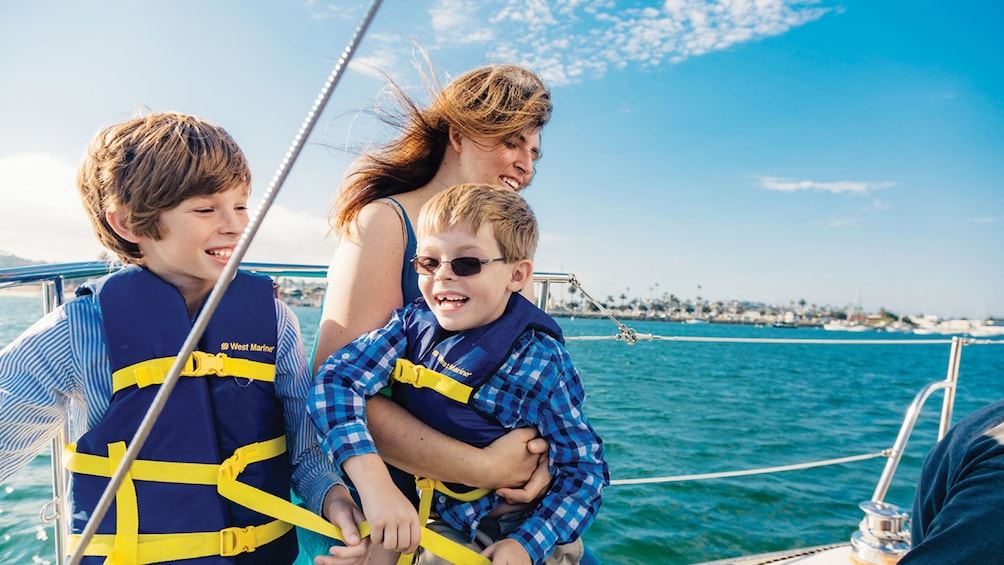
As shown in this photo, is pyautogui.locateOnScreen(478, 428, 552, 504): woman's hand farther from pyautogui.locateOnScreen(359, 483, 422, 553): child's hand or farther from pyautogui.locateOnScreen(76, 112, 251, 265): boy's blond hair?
pyautogui.locateOnScreen(76, 112, 251, 265): boy's blond hair

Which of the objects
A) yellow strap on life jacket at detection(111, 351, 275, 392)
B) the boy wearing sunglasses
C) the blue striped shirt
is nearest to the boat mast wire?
yellow strap on life jacket at detection(111, 351, 275, 392)

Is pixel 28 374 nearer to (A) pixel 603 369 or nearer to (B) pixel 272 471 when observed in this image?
(B) pixel 272 471

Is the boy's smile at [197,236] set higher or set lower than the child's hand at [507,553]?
higher

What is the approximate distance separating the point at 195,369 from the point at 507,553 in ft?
2.28

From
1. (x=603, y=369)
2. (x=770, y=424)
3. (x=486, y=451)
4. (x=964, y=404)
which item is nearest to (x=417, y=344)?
(x=486, y=451)

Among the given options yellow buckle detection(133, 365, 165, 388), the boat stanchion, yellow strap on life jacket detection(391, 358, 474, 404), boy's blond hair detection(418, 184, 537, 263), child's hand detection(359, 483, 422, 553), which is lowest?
the boat stanchion

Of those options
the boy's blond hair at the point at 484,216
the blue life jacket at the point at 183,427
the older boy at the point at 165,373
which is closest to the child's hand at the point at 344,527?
the older boy at the point at 165,373

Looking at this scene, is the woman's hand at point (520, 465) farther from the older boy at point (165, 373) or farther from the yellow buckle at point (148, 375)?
the yellow buckle at point (148, 375)

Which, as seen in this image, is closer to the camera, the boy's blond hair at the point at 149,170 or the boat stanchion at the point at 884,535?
the boy's blond hair at the point at 149,170

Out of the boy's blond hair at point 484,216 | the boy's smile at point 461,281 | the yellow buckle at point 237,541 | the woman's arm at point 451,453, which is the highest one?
the boy's blond hair at point 484,216

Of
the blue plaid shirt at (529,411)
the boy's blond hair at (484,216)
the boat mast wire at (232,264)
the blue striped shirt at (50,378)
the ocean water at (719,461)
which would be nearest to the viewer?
the boat mast wire at (232,264)

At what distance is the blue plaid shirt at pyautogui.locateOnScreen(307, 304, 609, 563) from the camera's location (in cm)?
120

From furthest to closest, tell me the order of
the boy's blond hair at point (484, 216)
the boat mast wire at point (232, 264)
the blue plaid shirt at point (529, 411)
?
the boy's blond hair at point (484, 216) < the blue plaid shirt at point (529, 411) < the boat mast wire at point (232, 264)

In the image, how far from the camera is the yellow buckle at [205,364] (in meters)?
1.09
